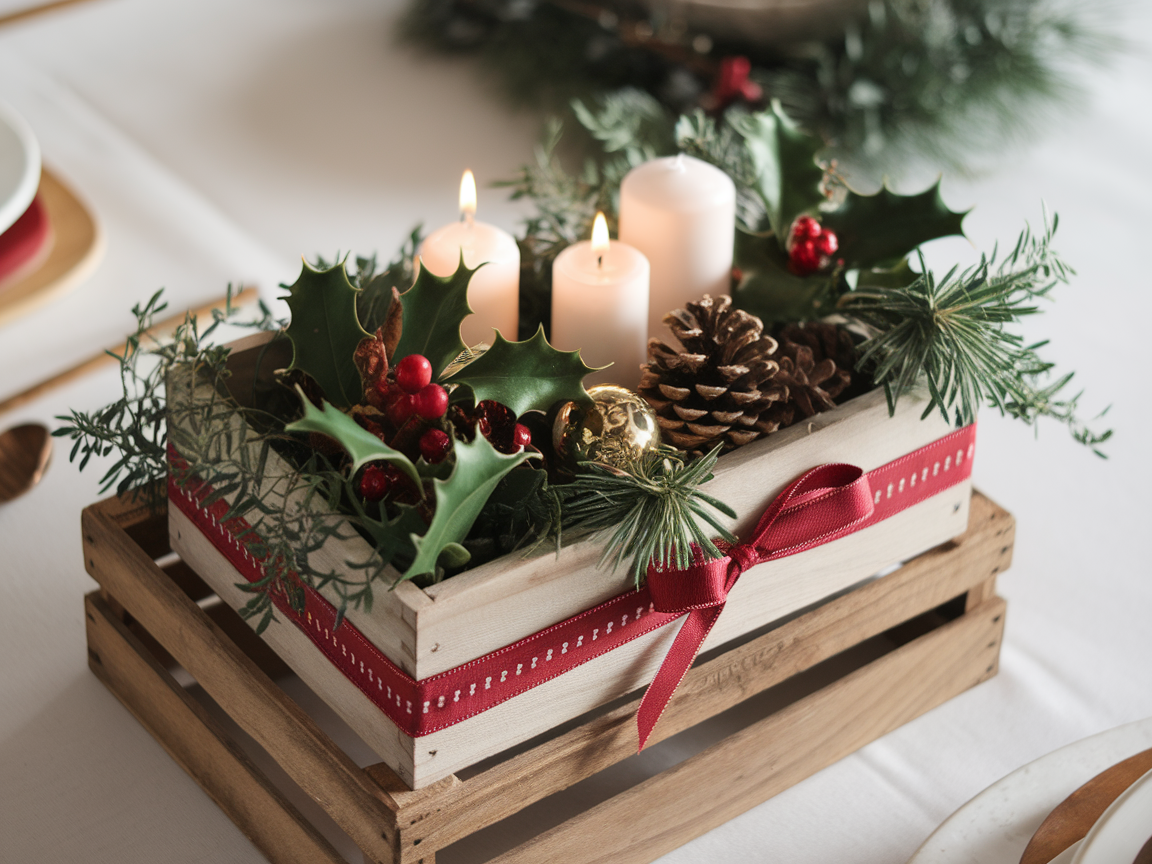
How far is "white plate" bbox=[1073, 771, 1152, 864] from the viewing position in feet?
1.31

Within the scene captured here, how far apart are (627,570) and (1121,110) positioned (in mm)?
950

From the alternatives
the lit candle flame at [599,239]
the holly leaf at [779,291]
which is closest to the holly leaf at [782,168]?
the holly leaf at [779,291]

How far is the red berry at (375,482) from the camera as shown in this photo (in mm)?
475

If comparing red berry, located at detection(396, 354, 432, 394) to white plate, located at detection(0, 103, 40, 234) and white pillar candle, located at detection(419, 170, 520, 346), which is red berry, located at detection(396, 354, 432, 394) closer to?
white pillar candle, located at detection(419, 170, 520, 346)

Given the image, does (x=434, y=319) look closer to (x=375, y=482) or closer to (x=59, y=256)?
(x=375, y=482)

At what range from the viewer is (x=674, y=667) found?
1.72 feet

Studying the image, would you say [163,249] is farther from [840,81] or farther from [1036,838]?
[1036,838]

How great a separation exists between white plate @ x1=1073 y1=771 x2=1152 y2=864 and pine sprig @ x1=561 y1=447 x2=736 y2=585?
17 cm

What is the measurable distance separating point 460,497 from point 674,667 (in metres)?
0.14

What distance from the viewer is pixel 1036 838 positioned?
47 cm

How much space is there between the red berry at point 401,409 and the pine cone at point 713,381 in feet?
0.40

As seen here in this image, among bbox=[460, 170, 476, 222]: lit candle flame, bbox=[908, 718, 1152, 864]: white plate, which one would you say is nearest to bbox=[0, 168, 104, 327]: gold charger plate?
bbox=[460, 170, 476, 222]: lit candle flame

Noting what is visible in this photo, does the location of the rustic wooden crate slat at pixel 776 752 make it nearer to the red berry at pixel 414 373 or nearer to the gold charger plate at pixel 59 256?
the red berry at pixel 414 373

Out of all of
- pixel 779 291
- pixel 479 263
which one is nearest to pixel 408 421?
pixel 479 263
